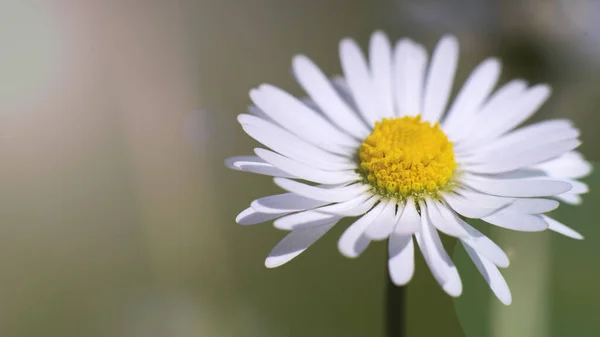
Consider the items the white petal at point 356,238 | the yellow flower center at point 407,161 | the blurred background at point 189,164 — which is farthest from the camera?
the blurred background at point 189,164

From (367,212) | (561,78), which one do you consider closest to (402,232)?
(367,212)

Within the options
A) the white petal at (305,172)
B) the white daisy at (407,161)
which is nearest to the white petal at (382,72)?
the white daisy at (407,161)

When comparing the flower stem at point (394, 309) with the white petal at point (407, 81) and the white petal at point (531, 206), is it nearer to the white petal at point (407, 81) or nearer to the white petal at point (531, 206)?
the white petal at point (531, 206)

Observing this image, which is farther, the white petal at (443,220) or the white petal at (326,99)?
the white petal at (326,99)

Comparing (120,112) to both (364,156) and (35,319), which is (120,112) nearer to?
(35,319)

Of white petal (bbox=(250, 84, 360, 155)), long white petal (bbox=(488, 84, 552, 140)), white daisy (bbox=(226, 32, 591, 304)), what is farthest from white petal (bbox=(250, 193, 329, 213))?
long white petal (bbox=(488, 84, 552, 140))

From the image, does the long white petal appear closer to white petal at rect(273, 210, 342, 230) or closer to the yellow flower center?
the yellow flower center

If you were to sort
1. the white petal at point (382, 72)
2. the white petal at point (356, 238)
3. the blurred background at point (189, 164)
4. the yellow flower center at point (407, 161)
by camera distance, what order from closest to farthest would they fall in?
the white petal at point (356, 238) → the yellow flower center at point (407, 161) → the white petal at point (382, 72) → the blurred background at point (189, 164)
